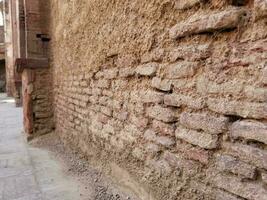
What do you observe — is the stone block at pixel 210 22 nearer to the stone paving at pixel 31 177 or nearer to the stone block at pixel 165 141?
the stone block at pixel 165 141

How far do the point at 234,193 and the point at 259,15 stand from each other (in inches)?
30.0

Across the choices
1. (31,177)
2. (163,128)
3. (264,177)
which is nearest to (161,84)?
(163,128)

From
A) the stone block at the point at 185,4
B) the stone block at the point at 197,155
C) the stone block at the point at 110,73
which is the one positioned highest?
the stone block at the point at 185,4

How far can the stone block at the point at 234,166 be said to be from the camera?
1.28 meters

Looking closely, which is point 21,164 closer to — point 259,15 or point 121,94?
point 121,94

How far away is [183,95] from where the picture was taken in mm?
1714

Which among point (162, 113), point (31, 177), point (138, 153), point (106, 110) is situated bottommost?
point (31, 177)

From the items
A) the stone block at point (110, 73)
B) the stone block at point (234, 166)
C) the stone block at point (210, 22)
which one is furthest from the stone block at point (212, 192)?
the stone block at point (110, 73)

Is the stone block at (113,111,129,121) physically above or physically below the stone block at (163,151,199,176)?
above

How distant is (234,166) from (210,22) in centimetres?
68

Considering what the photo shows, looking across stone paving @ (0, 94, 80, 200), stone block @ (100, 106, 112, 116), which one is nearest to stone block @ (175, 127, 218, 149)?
stone block @ (100, 106, 112, 116)

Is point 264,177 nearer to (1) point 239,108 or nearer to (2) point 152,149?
(1) point 239,108

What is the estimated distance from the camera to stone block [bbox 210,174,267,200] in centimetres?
124

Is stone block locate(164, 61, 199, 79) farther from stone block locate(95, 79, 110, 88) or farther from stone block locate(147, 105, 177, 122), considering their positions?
stone block locate(95, 79, 110, 88)
